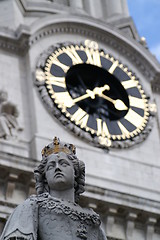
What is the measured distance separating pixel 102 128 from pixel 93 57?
200 centimetres

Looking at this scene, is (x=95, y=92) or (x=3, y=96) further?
(x=95, y=92)

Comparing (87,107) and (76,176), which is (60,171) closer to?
(76,176)

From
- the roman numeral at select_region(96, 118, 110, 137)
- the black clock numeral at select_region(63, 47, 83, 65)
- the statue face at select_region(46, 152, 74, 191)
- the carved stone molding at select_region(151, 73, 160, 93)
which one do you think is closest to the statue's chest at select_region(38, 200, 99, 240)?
the statue face at select_region(46, 152, 74, 191)

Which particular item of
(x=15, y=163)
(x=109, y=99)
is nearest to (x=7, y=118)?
(x=15, y=163)

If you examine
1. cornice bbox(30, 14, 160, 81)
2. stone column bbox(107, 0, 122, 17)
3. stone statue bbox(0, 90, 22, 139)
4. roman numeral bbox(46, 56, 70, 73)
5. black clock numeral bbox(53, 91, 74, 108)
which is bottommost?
stone statue bbox(0, 90, 22, 139)

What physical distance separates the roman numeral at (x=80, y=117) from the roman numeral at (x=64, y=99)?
215 mm

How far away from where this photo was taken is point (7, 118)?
2077 centimetres

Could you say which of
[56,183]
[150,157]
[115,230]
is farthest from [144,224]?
[56,183]

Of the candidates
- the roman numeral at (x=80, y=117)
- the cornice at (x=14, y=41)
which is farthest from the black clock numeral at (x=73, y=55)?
the roman numeral at (x=80, y=117)

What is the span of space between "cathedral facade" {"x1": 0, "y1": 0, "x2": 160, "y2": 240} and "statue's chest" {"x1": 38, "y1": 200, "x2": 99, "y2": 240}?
40.3 feet

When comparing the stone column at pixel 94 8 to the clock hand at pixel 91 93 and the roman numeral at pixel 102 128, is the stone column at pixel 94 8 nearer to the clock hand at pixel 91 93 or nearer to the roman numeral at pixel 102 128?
the clock hand at pixel 91 93

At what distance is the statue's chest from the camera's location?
6695 millimetres

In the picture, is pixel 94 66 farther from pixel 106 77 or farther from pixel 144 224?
pixel 144 224

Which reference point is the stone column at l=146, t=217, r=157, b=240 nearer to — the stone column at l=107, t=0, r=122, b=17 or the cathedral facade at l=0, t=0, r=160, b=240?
the cathedral facade at l=0, t=0, r=160, b=240
